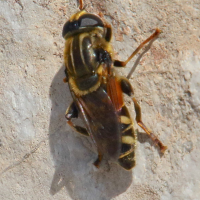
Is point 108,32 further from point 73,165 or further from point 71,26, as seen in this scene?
point 73,165

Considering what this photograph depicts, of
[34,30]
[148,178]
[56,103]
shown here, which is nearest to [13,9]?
[34,30]

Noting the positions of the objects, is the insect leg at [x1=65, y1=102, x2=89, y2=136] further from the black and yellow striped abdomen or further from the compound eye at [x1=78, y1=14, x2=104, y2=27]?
the compound eye at [x1=78, y1=14, x2=104, y2=27]

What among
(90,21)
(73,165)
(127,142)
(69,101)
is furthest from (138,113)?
(90,21)

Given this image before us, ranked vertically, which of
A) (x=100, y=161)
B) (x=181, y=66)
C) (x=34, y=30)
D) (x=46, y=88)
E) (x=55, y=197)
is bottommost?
(x=55, y=197)

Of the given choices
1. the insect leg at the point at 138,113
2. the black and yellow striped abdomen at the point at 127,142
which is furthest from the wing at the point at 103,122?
the insect leg at the point at 138,113

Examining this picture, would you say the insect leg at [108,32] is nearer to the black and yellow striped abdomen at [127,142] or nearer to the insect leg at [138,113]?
the insect leg at [138,113]

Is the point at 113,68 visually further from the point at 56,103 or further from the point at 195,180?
the point at 195,180

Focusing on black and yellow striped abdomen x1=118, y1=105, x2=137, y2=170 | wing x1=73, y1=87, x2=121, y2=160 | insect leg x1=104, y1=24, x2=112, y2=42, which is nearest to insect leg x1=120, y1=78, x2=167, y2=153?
black and yellow striped abdomen x1=118, y1=105, x2=137, y2=170
